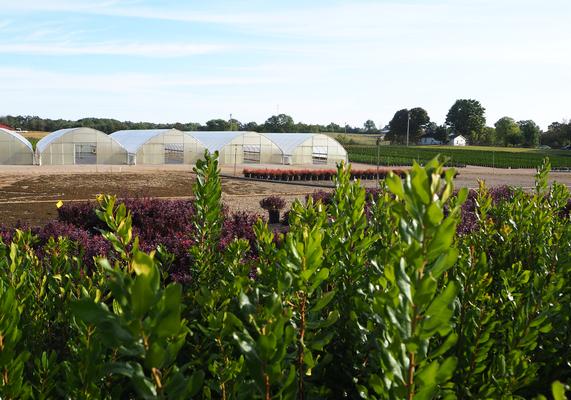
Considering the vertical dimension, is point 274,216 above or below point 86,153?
below

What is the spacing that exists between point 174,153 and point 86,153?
6.39m

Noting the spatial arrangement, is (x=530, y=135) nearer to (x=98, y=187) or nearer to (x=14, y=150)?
(x=14, y=150)

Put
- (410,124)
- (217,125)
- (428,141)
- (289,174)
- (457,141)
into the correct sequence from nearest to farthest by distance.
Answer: (289,174)
(217,125)
(410,124)
(457,141)
(428,141)

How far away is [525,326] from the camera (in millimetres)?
2012

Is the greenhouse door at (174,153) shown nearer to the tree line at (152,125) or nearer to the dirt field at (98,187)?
the dirt field at (98,187)

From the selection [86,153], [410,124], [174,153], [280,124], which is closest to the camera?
[86,153]

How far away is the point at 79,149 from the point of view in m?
35.9

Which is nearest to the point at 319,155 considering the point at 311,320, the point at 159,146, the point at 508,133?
the point at 159,146

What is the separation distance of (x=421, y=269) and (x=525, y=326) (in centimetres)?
92

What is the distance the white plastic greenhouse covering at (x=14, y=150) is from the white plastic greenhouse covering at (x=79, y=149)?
652 mm

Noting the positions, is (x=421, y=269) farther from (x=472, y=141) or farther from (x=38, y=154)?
(x=472, y=141)

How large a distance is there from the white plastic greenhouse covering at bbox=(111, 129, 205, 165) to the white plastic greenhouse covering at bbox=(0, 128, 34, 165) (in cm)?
625

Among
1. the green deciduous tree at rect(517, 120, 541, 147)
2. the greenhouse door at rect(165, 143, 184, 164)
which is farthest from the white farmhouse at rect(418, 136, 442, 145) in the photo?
the greenhouse door at rect(165, 143, 184, 164)

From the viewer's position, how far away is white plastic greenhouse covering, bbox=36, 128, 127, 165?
34.8m
